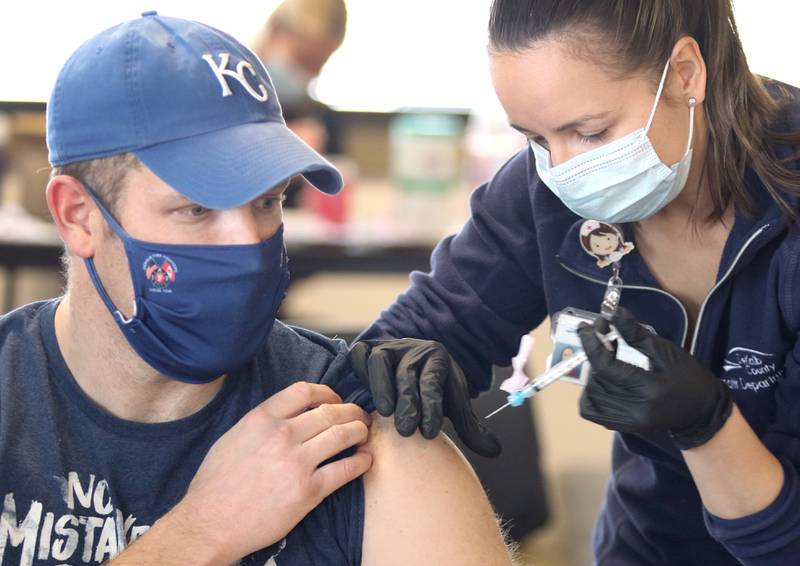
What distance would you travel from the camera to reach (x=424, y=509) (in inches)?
55.4

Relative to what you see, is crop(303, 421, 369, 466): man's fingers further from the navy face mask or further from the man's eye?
the man's eye

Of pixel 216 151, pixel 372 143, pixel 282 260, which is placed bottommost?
pixel 372 143

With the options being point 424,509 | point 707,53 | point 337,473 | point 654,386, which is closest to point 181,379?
point 337,473

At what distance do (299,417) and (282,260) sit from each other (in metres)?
0.20

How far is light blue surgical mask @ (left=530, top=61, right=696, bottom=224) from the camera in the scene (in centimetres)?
149

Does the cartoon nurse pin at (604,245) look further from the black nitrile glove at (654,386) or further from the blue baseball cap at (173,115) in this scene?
the blue baseball cap at (173,115)

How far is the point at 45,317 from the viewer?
150 centimetres

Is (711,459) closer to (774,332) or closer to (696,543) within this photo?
(774,332)

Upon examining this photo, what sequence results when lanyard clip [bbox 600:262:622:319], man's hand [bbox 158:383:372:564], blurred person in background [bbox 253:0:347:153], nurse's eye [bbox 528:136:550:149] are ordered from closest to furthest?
man's hand [bbox 158:383:372:564] < nurse's eye [bbox 528:136:550:149] < lanyard clip [bbox 600:262:622:319] < blurred person in background [bbox 253:0:347:153]

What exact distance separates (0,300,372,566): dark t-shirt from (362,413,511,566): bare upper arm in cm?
3

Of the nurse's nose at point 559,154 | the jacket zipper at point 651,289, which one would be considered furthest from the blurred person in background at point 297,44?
the nurse's nose at point 559,154

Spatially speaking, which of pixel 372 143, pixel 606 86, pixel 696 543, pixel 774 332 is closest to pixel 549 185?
pixel 606 86

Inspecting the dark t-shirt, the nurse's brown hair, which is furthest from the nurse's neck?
the dark t-shirt

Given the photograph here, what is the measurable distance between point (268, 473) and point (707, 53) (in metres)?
0.81
